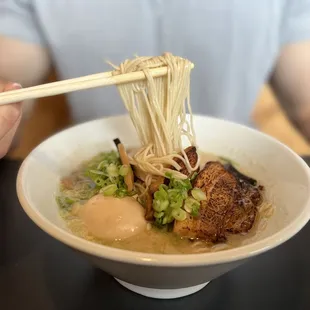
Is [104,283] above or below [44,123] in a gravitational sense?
above

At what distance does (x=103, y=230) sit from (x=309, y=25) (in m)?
1.06

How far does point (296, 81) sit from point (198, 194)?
82cm

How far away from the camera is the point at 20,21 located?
5.18 ft

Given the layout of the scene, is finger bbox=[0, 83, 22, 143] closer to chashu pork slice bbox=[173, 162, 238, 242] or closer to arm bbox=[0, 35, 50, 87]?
chashu pork slice bbox=[173, 162, 238, 242]

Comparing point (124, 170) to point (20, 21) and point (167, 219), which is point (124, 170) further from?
point (20, 21)

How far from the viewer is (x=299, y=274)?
0.94m

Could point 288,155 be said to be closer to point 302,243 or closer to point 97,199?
point 302,243

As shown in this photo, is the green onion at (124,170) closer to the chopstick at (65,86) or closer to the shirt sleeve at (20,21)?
the chopstick at (65,86)

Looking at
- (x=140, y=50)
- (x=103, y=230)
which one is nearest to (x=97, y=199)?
(x=103, y=230)

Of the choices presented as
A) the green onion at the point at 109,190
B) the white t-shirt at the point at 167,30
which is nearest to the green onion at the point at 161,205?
the green onion at the point at 109,190

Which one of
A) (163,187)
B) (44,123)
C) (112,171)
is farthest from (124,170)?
(44,123)

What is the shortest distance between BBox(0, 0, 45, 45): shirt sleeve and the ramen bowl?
561 millimetres

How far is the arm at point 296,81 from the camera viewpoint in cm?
155

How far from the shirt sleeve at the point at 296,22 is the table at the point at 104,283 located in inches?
31.9
